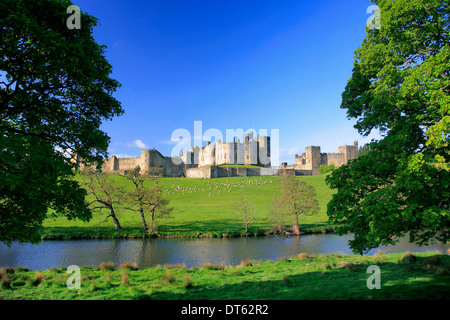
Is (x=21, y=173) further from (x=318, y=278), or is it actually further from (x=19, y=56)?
(x=318, y=278)

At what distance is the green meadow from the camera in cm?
3406

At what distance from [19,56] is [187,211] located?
42.2 metres

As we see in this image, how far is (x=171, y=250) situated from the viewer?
25719mm

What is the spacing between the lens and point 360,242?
395 inches

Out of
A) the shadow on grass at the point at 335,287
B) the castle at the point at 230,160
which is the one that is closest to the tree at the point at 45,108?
the shadow on grass at the point at 335,287

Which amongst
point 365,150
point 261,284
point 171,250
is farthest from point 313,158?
point 261,284

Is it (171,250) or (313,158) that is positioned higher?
(313,158)

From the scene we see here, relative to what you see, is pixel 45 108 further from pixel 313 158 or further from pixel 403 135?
pixel 313 158

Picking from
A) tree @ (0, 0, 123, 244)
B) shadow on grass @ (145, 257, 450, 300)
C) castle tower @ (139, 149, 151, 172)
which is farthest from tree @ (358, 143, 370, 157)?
castle tower @ (139, 149, 151, 172)

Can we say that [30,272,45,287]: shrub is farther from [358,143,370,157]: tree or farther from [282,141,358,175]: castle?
[282,141,358,175]: castle

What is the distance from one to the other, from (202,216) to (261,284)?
33387mm

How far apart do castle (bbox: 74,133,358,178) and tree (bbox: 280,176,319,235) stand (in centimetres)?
5045

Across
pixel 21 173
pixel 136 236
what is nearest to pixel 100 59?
pixel 21 173

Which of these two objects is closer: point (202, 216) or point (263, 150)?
point (202, 216)
